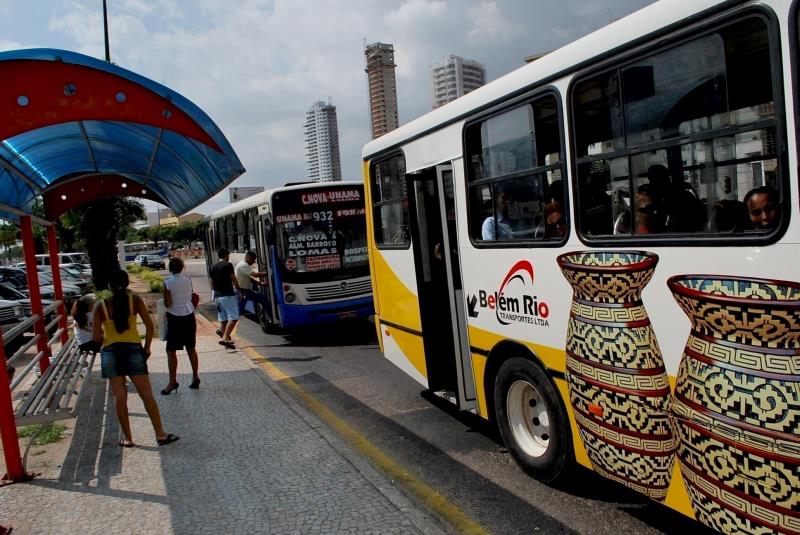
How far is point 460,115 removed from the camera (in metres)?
5.29

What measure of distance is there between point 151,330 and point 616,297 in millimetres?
4358

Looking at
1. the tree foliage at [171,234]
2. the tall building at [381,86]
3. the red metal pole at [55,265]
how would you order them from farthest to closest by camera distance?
the tree foliage at [171,234] < the tall building at [381,86] < the red metal pole at [55,265]

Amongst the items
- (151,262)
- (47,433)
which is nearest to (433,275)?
(47,433)

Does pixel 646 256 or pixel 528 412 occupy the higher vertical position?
pixel 646 256

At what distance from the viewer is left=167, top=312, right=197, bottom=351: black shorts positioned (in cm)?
791

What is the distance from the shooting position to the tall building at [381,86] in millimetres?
58719

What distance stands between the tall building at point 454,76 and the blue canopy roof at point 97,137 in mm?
8752

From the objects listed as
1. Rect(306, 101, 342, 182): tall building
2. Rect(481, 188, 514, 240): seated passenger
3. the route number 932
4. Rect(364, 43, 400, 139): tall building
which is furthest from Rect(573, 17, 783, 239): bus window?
Rect(306, 101, 342, 182): tall building

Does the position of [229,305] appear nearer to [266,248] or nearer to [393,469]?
[266,248]

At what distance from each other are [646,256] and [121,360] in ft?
15.2

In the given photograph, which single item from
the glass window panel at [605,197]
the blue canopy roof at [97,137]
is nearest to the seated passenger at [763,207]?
the glass window panel at [605,197]

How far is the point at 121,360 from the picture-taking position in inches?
231

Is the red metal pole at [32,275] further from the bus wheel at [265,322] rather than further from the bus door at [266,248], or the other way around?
the bus wheel at [265,322]

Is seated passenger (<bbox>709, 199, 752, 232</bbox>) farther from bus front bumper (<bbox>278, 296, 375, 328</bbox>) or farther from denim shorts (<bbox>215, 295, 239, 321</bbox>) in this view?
denim shorts (<bbox>215, 295, 239, 321</bbox>)
